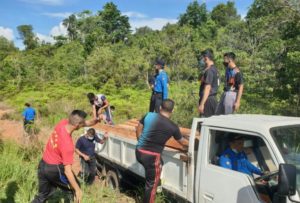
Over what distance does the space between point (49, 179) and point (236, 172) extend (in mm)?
2446

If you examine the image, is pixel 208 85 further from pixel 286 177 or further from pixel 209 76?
pixel 286 177

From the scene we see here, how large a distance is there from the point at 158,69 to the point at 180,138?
10.1 feet

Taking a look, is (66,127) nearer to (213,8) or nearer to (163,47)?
(163,47)

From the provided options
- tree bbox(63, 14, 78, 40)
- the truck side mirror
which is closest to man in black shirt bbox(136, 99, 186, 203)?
the truck side mirror

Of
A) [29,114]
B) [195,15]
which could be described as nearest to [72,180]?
[29,114]

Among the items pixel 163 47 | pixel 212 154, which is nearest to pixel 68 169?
pixel 212 154

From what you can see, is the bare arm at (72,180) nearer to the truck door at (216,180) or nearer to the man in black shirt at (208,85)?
the truck door at (216,180)

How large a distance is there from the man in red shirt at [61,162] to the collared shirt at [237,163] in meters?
1.86

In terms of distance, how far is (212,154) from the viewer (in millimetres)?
3984

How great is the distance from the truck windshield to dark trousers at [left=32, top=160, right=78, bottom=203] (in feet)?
8.91

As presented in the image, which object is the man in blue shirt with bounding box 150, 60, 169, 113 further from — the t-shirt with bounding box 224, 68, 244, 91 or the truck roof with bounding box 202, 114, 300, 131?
the truck roof with bounding box 202, 114, 300, 131

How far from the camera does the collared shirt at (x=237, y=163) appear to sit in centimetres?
379

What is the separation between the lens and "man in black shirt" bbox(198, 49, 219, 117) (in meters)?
6.03

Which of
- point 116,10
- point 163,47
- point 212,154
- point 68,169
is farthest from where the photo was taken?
point 116,10
